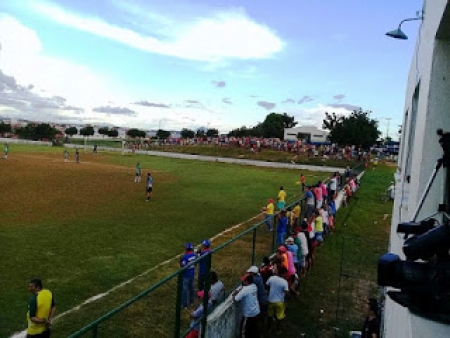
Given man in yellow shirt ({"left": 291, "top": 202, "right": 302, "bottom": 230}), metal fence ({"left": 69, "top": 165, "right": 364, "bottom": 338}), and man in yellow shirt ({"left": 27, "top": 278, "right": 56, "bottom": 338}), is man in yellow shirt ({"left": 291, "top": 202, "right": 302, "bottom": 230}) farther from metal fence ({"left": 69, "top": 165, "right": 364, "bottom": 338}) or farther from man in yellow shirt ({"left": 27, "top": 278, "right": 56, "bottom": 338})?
man in yellow shirt ({"left": 27, "top": 278, "right": 56, "bottom": 338})

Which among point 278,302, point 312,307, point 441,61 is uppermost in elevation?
point 441,61

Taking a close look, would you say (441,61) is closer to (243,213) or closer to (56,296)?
(56,296)

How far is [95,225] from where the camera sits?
17406mm

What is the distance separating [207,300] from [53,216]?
513 inches

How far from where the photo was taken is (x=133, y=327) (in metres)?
7.67

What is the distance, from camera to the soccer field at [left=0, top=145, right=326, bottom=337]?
1087 cm

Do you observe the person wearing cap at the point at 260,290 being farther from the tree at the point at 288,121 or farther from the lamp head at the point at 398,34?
the tree at the point at 288,121

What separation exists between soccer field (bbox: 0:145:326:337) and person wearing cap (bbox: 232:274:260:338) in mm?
3052

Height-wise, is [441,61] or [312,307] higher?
[441,61]

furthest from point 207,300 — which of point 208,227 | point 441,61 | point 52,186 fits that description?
point 52,186

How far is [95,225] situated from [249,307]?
10.8m

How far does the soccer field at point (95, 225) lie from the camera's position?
10867 millimetres

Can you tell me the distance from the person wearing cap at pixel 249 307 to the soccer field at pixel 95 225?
3.05 metres

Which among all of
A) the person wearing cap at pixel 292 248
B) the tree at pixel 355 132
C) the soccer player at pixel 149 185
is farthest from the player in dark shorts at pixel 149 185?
the tree at pixel 355 132
